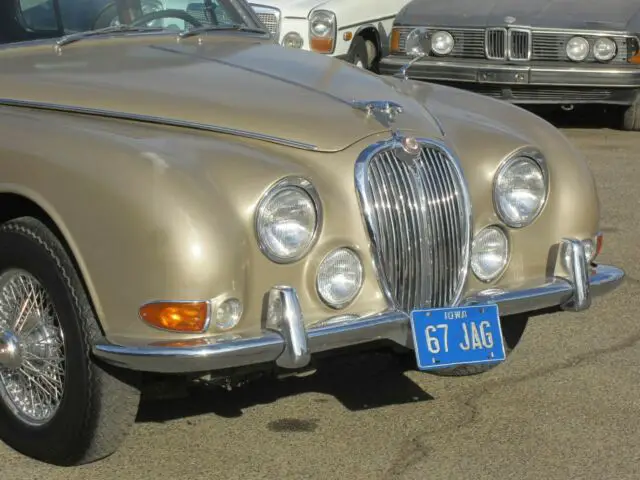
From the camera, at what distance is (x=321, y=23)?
10656 millimetres

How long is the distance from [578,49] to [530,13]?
→ 0.53 meters

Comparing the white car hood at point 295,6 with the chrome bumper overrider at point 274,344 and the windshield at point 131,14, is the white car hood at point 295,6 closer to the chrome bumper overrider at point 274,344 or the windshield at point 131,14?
the windshield at point 131,14

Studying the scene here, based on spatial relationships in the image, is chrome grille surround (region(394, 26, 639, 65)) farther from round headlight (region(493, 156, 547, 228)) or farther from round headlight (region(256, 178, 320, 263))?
round headlight (region(256, 178, 320, 263))

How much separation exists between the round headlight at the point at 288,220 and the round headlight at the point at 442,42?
273 inches

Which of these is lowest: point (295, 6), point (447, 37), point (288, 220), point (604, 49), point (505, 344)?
point (604, 49)

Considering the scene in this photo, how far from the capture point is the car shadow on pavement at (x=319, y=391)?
4.52 meters

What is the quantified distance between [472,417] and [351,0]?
23.9 feet

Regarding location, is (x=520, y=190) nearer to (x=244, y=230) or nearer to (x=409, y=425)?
(x=409, y=425)

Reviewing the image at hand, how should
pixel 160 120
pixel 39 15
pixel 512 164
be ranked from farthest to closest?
1. pixel 39 15
2. pixel 512 164
3. pixel 160 120

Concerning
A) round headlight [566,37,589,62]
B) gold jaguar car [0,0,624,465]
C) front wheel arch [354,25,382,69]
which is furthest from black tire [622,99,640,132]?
gold jaguar car [0,0,624,465]

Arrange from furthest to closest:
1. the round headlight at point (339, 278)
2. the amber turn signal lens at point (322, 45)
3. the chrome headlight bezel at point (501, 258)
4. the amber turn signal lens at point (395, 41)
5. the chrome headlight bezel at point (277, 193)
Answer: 1. the amber turn signal lens at point (395, 41)
2. the amber turn signal lens at point (322, 45)
3. the chrome headlight bezel at point (501, 258)
4. the round headlight at point (339, 278)
5. the chrome headlight bezel at point (277, 193)

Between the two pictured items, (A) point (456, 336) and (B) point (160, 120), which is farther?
(B) point (160, 120)

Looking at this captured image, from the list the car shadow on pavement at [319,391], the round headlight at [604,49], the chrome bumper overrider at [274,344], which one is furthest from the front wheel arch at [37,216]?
the round headlight at [604,49]

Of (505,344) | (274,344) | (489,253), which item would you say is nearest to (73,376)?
(274,344)
